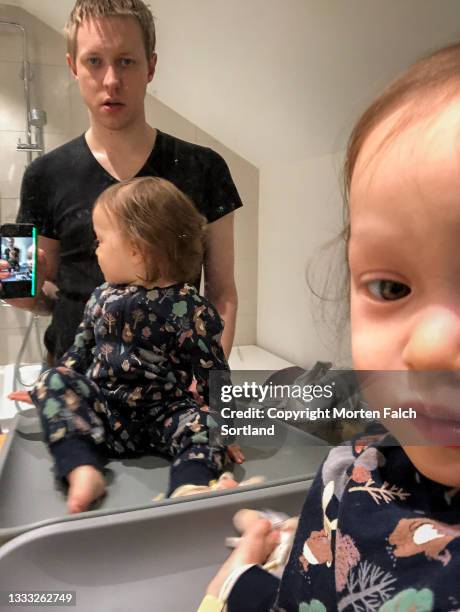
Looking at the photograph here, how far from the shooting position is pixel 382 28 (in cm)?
50

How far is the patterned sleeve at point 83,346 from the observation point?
0.65 metres

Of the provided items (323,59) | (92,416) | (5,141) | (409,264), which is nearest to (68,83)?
(5,141)

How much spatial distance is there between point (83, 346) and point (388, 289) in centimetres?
47

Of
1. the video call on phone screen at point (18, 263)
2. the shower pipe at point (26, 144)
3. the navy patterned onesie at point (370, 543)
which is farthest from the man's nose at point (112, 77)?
the navy patterned onesie at point (370, 543)

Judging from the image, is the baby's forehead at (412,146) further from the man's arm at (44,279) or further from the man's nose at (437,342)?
the man's arm at (44,279)

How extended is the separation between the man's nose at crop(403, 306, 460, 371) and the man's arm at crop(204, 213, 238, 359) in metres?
0.41

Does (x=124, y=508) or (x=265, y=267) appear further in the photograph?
(x=265, y=267)

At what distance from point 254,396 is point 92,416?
0.77 feet

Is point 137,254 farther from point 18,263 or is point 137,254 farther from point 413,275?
point 413,275

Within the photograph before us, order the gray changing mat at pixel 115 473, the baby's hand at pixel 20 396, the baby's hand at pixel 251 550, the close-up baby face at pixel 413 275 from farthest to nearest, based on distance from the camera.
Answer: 1. the baby's hand at pixel 20 396
2. the gray changing mat at pixel 115 473
3. the baby's hand at pixel 251 550
4. the close-up baby face at pixel 413 275

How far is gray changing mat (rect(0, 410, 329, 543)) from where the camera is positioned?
21.8 inches

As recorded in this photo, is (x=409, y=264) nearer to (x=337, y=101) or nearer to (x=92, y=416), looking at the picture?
(x=337, y=101)

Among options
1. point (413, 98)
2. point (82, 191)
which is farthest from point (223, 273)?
point (413, 98)

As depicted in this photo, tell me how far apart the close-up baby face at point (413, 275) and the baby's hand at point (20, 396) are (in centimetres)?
52
